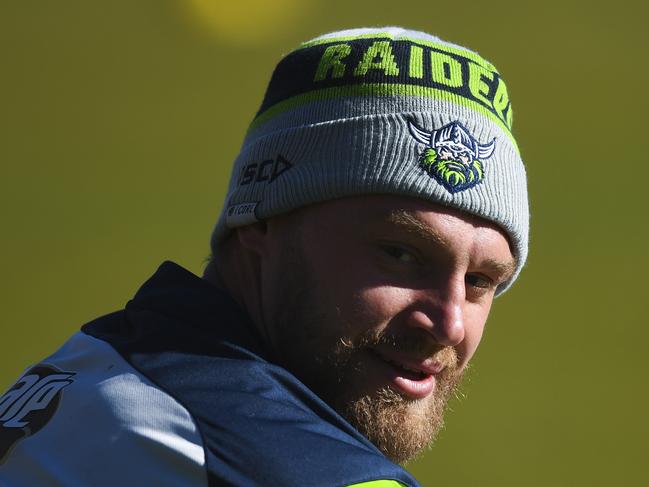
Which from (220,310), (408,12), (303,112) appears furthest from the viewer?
(408,12)

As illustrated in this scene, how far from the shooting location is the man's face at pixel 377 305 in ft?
4.80

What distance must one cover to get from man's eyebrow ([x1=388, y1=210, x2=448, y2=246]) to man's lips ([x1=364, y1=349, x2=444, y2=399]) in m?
0.16

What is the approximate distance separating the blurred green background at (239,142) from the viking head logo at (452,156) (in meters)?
1.40

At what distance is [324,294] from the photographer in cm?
149

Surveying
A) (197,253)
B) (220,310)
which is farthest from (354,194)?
(197,253)

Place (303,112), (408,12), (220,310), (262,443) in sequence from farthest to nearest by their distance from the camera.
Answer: (408,12) → (303,112) → (220,310) → (262,443)

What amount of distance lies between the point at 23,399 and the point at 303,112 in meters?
0.58

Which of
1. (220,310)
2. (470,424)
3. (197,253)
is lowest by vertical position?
(470,424)

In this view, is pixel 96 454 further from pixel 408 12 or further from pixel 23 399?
pixel 408 12

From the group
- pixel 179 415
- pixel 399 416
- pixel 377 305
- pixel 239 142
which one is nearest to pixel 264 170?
pixel 377 305

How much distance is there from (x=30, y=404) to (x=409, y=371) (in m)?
0.52

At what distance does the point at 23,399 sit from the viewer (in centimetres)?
149

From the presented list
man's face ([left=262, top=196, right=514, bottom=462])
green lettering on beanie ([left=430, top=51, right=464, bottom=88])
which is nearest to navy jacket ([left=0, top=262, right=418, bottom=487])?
man's face ([left=262, top=196, right=514, bottom=462])

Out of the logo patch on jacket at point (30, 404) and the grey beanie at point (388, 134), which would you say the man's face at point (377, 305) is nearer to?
the grey beanie at point (388, 134)
